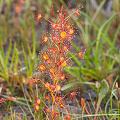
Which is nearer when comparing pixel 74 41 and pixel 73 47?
pixel 73 47

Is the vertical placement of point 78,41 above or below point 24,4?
below

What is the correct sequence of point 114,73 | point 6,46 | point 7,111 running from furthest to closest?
1. point 6,46
2. point 114,73
3. point 7,111

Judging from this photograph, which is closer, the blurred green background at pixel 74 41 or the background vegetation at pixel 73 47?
the background vegetation at pixel 73 47

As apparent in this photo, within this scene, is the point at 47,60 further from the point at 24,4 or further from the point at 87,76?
the point at 24,4

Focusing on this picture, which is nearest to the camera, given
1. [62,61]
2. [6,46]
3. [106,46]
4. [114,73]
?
[62,61]

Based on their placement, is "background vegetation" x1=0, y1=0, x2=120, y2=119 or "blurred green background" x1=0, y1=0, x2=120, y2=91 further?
"blurred green background" x1=0, y1=0, x2=120, y2=91

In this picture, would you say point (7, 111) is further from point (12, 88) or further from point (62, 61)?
point (62, 61)

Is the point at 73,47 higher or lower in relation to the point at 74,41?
lower

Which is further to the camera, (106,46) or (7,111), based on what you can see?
(106,46)

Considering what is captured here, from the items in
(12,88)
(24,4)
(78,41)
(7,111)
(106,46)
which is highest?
(24,4)

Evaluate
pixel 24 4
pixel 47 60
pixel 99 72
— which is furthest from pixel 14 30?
pixel 47 60

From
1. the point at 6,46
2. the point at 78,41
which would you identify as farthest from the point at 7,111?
the point at 78,41
